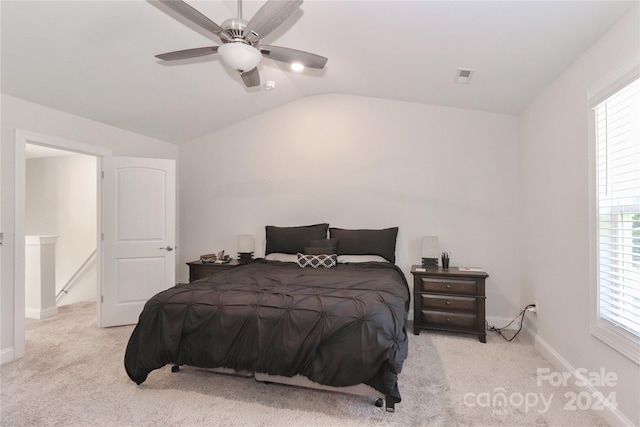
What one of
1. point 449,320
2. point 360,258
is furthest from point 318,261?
point 449,320

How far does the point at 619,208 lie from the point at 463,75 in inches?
65.2

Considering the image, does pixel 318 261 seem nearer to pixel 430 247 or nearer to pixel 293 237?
pixel 293 237

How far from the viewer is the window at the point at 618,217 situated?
1723 mm

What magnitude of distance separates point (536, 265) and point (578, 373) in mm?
1079

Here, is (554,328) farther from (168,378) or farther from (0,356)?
(0,356)

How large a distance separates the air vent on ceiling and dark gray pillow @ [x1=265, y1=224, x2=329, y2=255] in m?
2.15

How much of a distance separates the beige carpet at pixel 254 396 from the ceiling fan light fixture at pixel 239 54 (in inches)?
86.1

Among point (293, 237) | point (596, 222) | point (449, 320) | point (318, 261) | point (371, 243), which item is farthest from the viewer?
point (293, 237)

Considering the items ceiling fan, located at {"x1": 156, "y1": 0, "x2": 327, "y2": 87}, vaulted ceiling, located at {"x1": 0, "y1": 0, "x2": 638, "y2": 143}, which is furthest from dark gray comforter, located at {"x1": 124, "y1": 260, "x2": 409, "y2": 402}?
vaulted ceiling, located at {"x1": 0, "y1": 0, "x2": 638, "y2": 143}

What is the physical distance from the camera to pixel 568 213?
7.83 feet

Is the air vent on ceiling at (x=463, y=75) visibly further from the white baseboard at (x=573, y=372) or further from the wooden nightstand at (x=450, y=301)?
the white baseboard at (x=573, y=372)

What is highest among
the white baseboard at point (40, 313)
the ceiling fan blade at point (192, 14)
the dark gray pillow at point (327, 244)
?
the ceiling fan blade at point (192, 14)

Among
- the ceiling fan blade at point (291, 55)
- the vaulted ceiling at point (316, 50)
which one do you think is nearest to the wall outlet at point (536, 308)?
the vaulted ceiling at point (316, 50)

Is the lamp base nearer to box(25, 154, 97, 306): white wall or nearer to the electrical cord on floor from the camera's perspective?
box(25, 154, 97, 306): white wall
